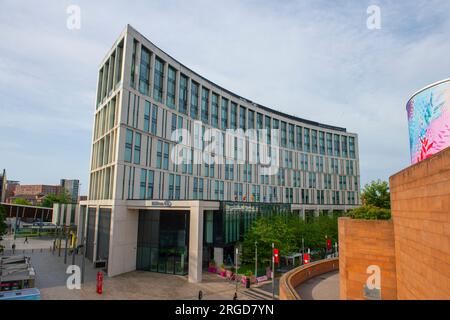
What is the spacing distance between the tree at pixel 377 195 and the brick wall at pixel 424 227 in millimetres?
10241

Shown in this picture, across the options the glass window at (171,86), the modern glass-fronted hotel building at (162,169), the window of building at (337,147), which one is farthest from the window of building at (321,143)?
the glass window at (171,86)

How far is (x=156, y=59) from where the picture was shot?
43.0m

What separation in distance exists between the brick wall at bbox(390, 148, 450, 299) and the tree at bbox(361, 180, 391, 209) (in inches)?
403

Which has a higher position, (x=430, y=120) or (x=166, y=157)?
(x=166, y=157)

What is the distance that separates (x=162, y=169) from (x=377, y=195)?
92.6 feet

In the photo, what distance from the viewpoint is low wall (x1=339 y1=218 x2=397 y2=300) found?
17.4 metres

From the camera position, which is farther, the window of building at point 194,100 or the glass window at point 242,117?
the glass window at point 242,117

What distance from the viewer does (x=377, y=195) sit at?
25812 mm

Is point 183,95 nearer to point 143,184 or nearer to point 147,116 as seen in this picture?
point 147,116

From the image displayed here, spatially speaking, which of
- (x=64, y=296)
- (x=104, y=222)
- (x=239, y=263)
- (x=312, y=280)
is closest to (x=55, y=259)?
(x=104, y=222)

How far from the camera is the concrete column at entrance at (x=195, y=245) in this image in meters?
32.2

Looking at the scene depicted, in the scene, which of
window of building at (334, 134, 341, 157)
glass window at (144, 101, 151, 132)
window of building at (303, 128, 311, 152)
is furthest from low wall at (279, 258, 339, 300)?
window of building at (334, 134, 341, 157)

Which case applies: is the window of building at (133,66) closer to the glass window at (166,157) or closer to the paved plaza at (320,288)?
the glass window at (166,157)

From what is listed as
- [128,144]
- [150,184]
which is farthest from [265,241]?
[128,144]
